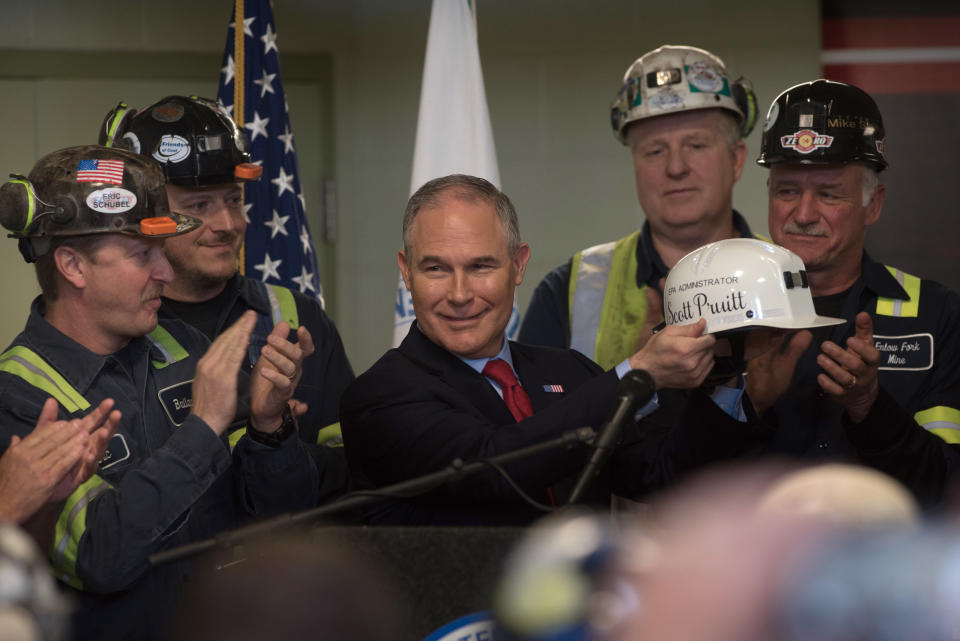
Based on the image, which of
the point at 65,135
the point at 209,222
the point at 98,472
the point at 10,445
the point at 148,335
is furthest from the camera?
the point at 65,135

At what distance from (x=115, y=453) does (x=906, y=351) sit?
79.4 inches

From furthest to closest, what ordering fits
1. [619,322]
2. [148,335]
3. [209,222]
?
1. [619,322]
2. [209,222]
3. [148,335]

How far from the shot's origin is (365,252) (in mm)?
5672

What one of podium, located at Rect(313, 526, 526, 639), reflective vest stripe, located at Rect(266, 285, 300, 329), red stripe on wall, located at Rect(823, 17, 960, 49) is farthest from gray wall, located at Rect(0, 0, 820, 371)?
podium, located at Rect(313, 526, 526, 639)

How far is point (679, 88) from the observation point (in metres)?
3.74

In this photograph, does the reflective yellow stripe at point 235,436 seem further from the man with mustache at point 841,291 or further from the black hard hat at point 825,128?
the black hard hat at point 825,128

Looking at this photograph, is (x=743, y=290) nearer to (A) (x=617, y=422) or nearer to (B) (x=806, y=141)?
(B) (x=806, y=141)

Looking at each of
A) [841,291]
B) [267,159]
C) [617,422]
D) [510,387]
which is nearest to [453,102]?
[267,159]

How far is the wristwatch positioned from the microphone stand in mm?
939

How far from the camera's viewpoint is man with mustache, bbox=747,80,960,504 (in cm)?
302

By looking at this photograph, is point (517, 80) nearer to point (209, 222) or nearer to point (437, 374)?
point (209, 222)

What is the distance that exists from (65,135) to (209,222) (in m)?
2.68

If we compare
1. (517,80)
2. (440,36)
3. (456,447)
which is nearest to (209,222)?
(456,447)

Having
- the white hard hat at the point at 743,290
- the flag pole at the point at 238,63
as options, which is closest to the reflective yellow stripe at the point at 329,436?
the white hard hat at the point at 743,290
